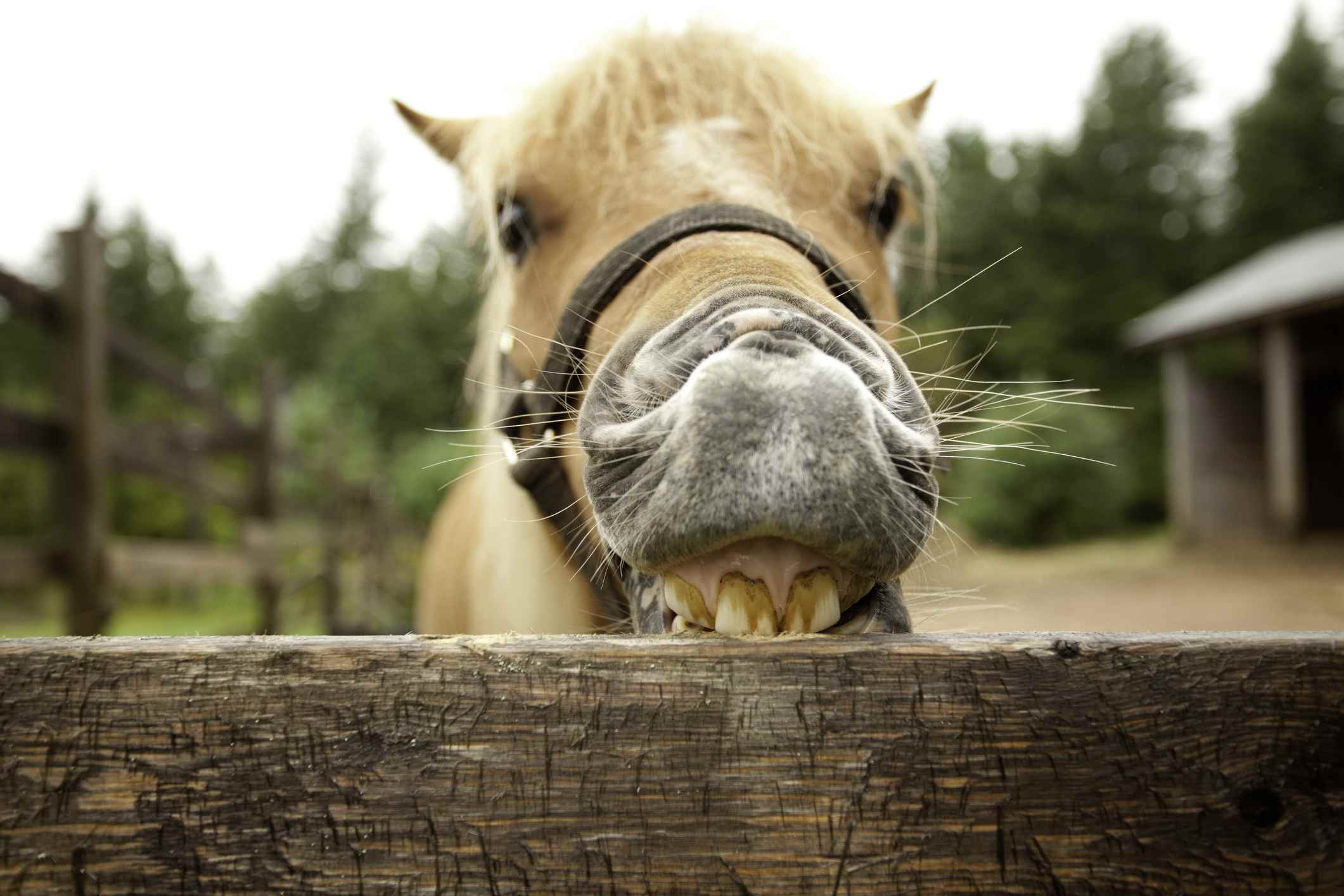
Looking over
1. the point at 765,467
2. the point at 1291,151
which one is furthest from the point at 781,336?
the point at 1291,151

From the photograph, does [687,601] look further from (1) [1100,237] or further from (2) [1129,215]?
(2) [1129,215]

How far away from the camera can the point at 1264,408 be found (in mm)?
14898

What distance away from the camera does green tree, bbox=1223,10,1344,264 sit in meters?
26.4

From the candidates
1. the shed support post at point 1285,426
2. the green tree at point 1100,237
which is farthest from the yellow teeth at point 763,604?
the green tree at point 1100,237

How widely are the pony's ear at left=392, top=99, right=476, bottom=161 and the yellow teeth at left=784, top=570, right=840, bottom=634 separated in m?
1.76

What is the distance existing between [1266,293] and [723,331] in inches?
629

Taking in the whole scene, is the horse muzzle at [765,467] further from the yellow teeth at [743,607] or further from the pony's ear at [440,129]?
the pony's ear at [440,129]

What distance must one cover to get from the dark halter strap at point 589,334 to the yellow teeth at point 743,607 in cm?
38

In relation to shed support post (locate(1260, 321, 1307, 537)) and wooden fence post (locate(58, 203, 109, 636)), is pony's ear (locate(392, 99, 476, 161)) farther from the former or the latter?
shed support post (locate(1260, 321, 1307, 537))

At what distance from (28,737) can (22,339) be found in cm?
3808

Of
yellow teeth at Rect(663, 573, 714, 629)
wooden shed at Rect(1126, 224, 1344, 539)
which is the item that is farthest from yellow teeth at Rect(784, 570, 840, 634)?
wooden shed at Rect(1126, 224, 1344, 539)

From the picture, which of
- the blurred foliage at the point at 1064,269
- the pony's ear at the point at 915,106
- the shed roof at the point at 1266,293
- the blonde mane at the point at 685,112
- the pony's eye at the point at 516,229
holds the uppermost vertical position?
the blurred foliage at the point at 1064,269

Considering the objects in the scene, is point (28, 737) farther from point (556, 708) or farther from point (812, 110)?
point (812, 110)

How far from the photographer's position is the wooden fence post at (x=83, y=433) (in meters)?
3.65
